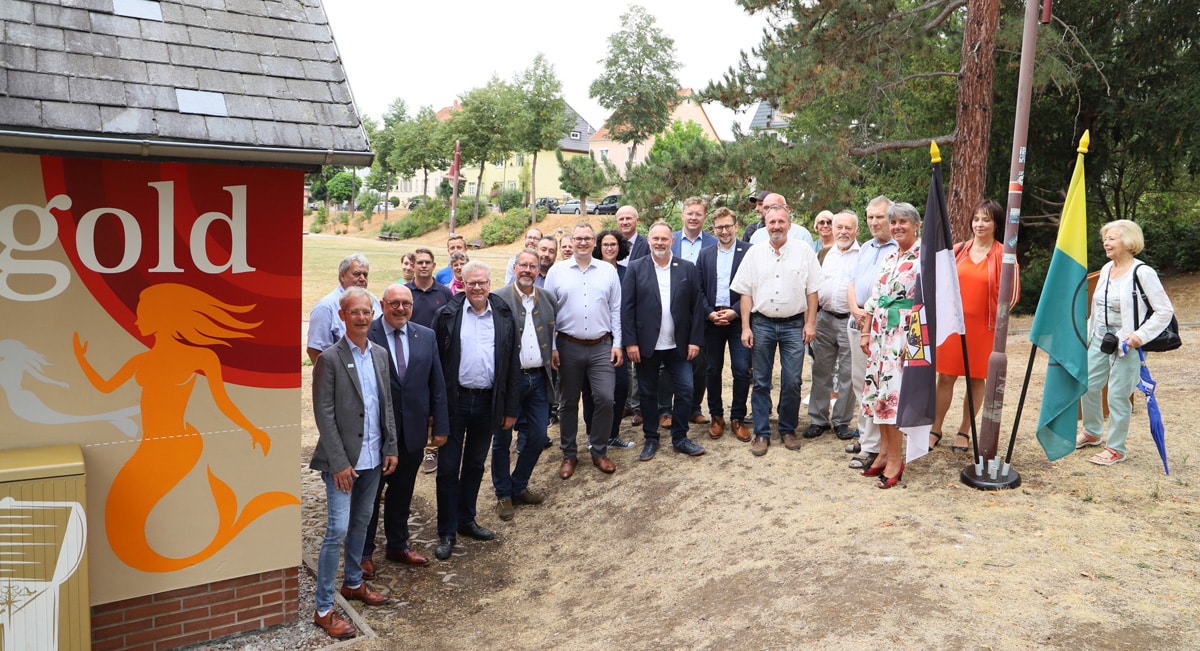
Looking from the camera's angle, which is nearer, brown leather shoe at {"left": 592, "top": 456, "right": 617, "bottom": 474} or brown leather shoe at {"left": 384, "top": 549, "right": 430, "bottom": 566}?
brown leather shoe at {"left": 384, "top": 549, "right": 430, "bottom": 566}

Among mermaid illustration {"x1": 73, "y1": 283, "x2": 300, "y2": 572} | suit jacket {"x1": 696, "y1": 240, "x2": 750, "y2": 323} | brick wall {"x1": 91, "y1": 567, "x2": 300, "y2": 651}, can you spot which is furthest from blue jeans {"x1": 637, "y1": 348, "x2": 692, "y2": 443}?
mermaid illustration {"x1": 73, "y1": 283, "x2": 300, "y2": 572}

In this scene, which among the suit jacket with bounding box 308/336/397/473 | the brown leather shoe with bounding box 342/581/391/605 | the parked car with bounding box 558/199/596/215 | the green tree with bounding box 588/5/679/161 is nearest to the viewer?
the suit jacket with bounding box 308/336/397/473

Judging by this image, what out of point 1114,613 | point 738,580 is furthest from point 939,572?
point 738,580

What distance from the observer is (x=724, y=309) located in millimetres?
7574

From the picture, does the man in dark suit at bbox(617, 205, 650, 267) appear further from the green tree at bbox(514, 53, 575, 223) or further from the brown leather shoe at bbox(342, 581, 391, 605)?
the green tree at bbox(514, 53, 575, 223)

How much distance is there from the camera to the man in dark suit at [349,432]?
493 cm

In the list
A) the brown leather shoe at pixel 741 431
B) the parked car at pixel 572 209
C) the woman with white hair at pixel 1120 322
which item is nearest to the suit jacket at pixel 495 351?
the brown leather shoe at pixel 741 431

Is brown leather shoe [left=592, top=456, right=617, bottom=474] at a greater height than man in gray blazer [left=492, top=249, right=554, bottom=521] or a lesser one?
lesser

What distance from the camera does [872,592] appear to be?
14.6 feet

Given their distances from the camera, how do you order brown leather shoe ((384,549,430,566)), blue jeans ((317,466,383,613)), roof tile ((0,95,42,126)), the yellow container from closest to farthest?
1. roof tile ((0,95,42,126))
2. the yellow container
3. blue jeans ((317,466,383,613))
4. brown leather shoe ((384,549,430,566))

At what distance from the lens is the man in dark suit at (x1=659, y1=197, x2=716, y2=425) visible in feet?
25.5

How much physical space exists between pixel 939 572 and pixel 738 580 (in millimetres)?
1180

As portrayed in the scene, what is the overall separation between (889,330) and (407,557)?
4.02 meters

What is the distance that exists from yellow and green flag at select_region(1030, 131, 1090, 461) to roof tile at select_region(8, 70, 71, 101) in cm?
607
